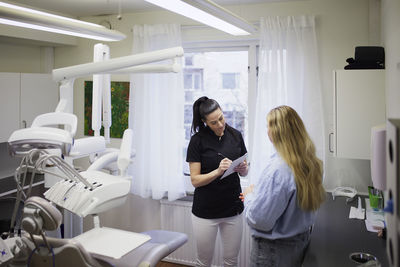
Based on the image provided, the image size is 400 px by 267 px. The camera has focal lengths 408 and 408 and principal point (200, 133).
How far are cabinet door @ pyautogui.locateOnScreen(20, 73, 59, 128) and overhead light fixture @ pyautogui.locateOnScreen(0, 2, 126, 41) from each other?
1.87 meters

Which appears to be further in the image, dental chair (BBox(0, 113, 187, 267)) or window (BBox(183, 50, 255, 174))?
window (BBox(183, 50, 255, 174))

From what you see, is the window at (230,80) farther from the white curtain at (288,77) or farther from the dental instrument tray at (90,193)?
the dental instrument tray at (90,193)

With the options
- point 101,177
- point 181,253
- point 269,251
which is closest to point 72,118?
point 101,177

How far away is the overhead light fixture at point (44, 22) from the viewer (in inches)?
71.9

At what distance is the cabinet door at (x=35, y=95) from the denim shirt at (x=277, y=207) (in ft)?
9.12

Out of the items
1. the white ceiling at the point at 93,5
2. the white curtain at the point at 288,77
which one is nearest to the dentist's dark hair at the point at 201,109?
the white curtain at the point at 288,77

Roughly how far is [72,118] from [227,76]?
2117 millimetres

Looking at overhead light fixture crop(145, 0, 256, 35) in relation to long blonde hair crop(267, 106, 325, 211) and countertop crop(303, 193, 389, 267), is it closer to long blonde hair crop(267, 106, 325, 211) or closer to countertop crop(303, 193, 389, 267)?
long blonde hair crop(267, 106, 325, 211)

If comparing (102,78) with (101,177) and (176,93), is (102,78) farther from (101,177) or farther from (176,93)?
(176,93)

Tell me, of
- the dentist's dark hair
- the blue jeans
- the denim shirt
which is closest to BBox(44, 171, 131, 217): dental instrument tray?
the denim shirt

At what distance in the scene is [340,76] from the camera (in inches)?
114

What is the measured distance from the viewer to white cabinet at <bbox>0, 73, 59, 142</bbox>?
383 centimetres

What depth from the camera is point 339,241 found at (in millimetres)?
2217

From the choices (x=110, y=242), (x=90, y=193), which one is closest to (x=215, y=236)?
(x=110, y=242)
